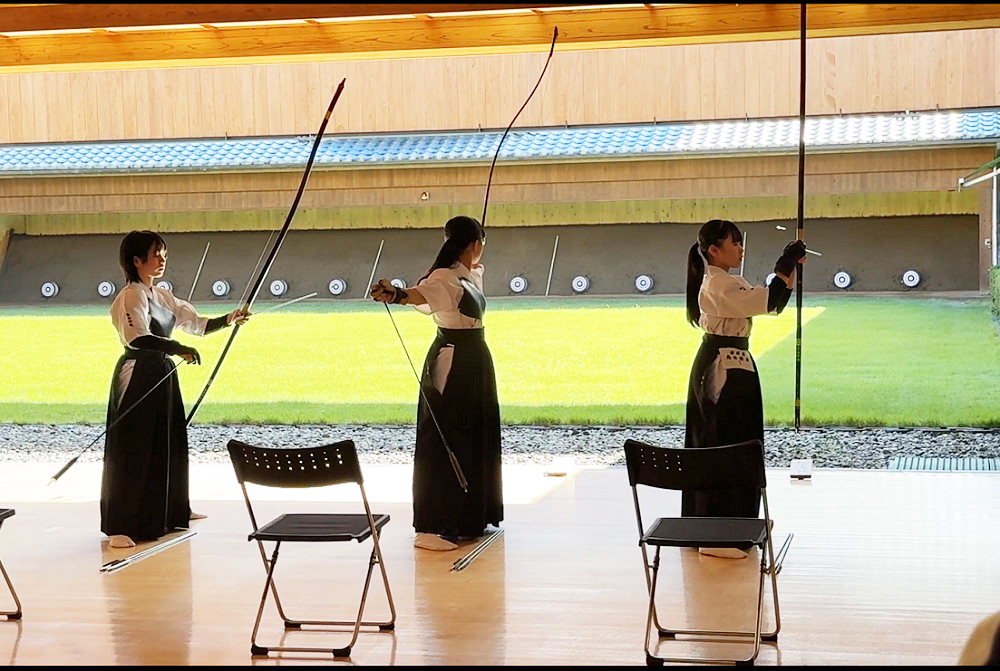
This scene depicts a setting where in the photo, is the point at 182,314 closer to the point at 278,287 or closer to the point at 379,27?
the point at 379,27

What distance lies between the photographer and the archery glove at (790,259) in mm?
3578

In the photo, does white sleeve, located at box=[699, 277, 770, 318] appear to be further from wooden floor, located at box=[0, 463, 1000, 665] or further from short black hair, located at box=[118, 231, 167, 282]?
short black hair, located at box=[118, 231, 167, 282]

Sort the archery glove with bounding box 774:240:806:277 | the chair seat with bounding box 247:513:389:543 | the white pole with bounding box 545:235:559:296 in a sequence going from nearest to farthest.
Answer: the chair seat with bounding box 247:513:389:543 → the archery glove with bounding box 774:240:806:277 → the white pole with bounding box 545:235:559:296

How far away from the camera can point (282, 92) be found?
8430 mm

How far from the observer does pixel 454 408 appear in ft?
13.2

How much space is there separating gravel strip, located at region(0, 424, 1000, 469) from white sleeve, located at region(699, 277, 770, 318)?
84.2 inches

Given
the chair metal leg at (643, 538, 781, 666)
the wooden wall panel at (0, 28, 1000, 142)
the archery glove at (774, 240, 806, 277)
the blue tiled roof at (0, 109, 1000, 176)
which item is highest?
the wooden wall panel at (0, 28, 1000, 142)

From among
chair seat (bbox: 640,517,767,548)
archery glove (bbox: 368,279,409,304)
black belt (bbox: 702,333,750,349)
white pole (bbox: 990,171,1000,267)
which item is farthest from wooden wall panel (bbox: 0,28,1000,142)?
chair seat (bbox: 640,517,767,548)

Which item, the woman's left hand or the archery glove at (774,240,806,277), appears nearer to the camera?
Result: the archery glove at (774,240,806,277)

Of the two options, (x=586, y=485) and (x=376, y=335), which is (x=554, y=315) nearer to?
(x=376, y=335)

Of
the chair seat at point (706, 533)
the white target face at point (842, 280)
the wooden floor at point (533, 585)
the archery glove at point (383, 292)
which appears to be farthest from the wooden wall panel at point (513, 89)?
the chair seat at point (706, 533)

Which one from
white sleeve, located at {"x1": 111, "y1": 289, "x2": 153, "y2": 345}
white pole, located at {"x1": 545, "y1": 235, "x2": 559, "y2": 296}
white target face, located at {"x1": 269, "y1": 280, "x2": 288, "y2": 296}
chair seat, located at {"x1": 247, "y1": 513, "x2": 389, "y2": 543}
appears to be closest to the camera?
chair seat, located at {"x1": 247, "y1": 513, "x2": 389, "y2": 543}

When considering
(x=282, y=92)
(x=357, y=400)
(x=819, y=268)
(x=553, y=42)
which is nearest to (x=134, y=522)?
(x=553, y=42)

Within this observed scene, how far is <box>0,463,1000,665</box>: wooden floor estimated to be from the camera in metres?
2.87
